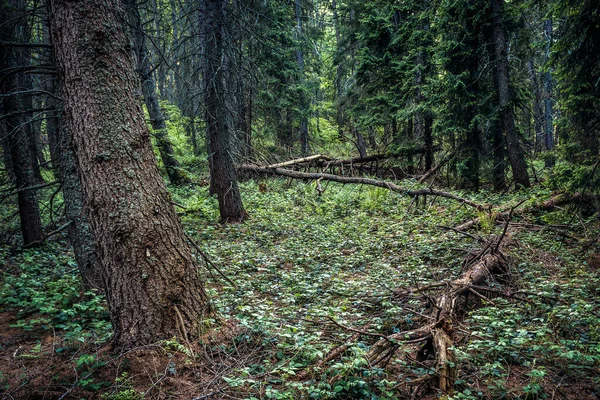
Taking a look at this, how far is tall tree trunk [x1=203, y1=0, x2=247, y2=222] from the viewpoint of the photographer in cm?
845

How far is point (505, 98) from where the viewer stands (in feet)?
34.6

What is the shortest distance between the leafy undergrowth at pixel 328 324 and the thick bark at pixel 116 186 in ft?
1.18

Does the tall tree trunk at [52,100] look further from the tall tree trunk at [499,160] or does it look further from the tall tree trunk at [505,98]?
the tall tree trunk at [499,160]

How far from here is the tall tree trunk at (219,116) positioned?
845 cm

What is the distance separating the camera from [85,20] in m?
3.38

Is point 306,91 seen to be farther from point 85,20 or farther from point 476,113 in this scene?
point 85,20

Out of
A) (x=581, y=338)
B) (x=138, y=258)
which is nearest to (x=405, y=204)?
(x=581, y=338)

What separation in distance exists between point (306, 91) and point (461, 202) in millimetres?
12635

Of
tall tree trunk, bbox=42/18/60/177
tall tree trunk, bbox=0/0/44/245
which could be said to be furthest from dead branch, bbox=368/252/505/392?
tall tree trunk, bbox=0/0/44/245

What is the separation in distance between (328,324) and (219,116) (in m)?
6.61

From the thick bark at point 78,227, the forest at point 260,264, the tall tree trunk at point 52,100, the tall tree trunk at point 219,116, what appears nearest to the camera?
the forest at point 260,264

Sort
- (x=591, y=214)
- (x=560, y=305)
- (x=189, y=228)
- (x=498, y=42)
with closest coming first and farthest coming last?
(x=560, y=305), (x=591, y=214), (x=189, y=228), (x=498, y=42)

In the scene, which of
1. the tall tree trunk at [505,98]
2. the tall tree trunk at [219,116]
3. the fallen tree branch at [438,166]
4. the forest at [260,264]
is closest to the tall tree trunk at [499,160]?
the tall tree trunk at [505,98]

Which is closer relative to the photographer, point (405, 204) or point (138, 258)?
point (138, 258)
